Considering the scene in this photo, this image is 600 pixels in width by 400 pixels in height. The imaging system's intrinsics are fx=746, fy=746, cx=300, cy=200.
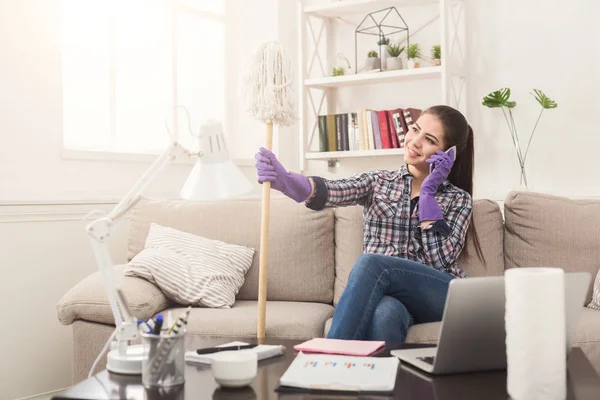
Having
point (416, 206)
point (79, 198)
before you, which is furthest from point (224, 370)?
point (79, 198)

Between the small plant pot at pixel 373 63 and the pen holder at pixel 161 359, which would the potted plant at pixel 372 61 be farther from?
the pen holder at pixel 161 359

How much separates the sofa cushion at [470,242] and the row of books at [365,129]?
1141mm

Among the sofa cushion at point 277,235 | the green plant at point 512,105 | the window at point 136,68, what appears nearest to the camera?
the sofa cushion at point 277,235

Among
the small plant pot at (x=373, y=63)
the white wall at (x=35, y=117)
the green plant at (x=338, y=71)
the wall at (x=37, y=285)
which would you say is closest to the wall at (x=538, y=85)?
the small plant pot at (x=373, y=63)

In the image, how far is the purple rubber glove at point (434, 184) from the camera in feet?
7.97

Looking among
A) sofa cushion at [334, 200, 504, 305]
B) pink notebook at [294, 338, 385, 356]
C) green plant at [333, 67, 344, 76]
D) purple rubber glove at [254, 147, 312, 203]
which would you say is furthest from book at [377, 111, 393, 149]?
pink notebook at [294, 338, 385, 356]

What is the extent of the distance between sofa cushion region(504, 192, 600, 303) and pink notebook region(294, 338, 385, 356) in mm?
1207

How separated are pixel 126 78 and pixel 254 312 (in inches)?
66.4

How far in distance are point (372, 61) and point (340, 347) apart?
260 cm

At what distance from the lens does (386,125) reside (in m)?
3.91

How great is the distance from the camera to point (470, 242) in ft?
8.69

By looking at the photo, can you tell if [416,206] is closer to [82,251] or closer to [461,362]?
[461,362]

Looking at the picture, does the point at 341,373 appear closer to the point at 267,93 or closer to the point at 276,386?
the point at 276,386

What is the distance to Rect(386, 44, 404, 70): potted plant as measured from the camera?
391 centimetres
